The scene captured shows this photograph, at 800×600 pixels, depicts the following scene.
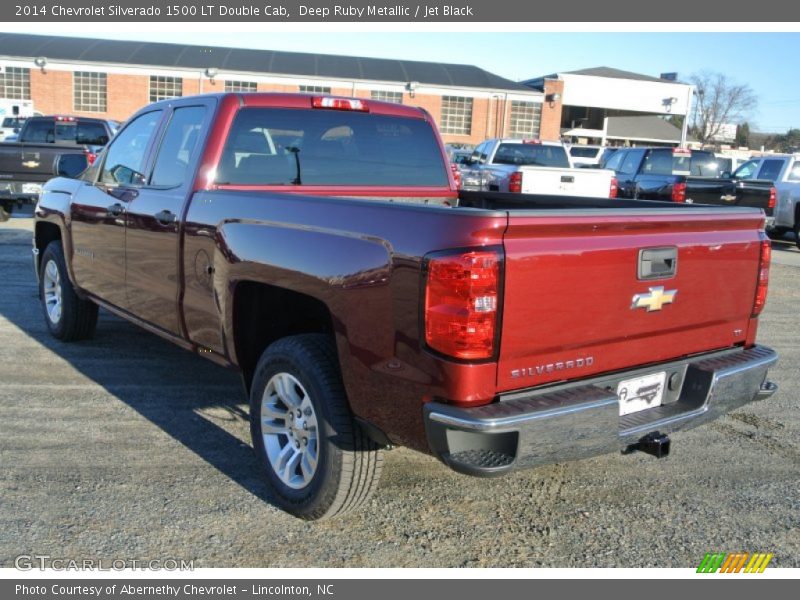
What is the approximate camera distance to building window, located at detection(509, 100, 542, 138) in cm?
5084

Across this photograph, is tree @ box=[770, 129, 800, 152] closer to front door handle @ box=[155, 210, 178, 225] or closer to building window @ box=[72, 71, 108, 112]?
building window @ box=[72, 71, 108, 112]

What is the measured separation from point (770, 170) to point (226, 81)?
118 feet

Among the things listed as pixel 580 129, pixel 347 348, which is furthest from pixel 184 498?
pixel 580 129

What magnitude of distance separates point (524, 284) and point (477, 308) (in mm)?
215

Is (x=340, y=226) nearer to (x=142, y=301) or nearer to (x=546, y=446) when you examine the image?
(x=546, y=446)

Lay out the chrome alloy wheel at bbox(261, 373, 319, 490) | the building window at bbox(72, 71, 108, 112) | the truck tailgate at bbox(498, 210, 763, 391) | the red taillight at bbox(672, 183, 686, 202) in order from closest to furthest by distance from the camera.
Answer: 1. the truck tailgate at bbox(498, 210, 763, 391)
2. the chrome alloy wheel at bbox(261, 373, 319, 490)
3. the red taillight at bbox(672, 183, 686, 202)
4. the building window at bbox(72, 71, 108, 112)

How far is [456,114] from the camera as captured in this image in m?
50.0

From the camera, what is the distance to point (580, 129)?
57719mm

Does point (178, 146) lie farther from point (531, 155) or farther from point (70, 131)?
point (70, 131)

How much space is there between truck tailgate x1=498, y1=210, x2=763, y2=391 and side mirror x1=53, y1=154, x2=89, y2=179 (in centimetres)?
448

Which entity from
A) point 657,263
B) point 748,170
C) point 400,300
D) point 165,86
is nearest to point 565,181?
point 748,170

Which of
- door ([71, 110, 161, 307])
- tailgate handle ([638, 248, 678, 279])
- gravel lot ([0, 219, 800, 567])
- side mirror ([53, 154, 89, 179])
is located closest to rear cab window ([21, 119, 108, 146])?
side mirror ([53, 154, 89, 179])

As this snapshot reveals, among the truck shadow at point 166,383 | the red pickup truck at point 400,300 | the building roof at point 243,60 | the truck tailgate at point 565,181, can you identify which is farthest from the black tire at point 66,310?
the building roof at point 243,60

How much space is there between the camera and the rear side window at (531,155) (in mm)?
16781
